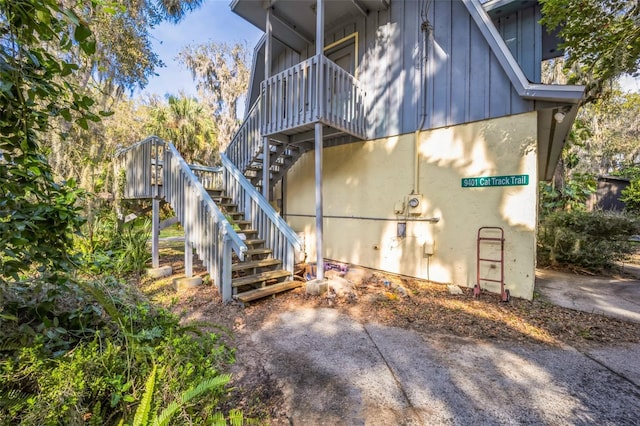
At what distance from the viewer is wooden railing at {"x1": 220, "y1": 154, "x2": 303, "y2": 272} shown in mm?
4805

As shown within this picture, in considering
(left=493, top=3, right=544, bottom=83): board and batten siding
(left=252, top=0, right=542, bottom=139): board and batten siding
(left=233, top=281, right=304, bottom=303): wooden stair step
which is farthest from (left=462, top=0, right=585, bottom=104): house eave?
(left=233, top=281, right=304, bottom=303): wooden stair step

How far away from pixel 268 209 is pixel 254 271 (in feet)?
3.80

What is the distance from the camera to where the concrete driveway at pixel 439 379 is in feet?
6.54

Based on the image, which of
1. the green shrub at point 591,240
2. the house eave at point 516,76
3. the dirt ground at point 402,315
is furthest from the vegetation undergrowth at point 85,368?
the green shrub at point 591,240

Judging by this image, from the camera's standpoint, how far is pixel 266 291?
430 centimetres

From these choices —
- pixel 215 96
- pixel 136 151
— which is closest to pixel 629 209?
pixel 136 151

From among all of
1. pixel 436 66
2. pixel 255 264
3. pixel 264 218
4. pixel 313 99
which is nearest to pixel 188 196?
pixel 264 218

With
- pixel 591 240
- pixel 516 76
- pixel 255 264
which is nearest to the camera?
pixel 516 76

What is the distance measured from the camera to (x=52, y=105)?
4.54ft

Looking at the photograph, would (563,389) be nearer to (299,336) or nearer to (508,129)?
(299,336)

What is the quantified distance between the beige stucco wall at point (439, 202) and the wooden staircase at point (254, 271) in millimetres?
2180

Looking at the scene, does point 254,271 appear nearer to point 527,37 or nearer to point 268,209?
point 268,209

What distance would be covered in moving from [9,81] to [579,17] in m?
7.46

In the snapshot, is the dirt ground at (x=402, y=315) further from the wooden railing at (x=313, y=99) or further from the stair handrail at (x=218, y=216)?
the wooden railing at (x=313, y=99)
